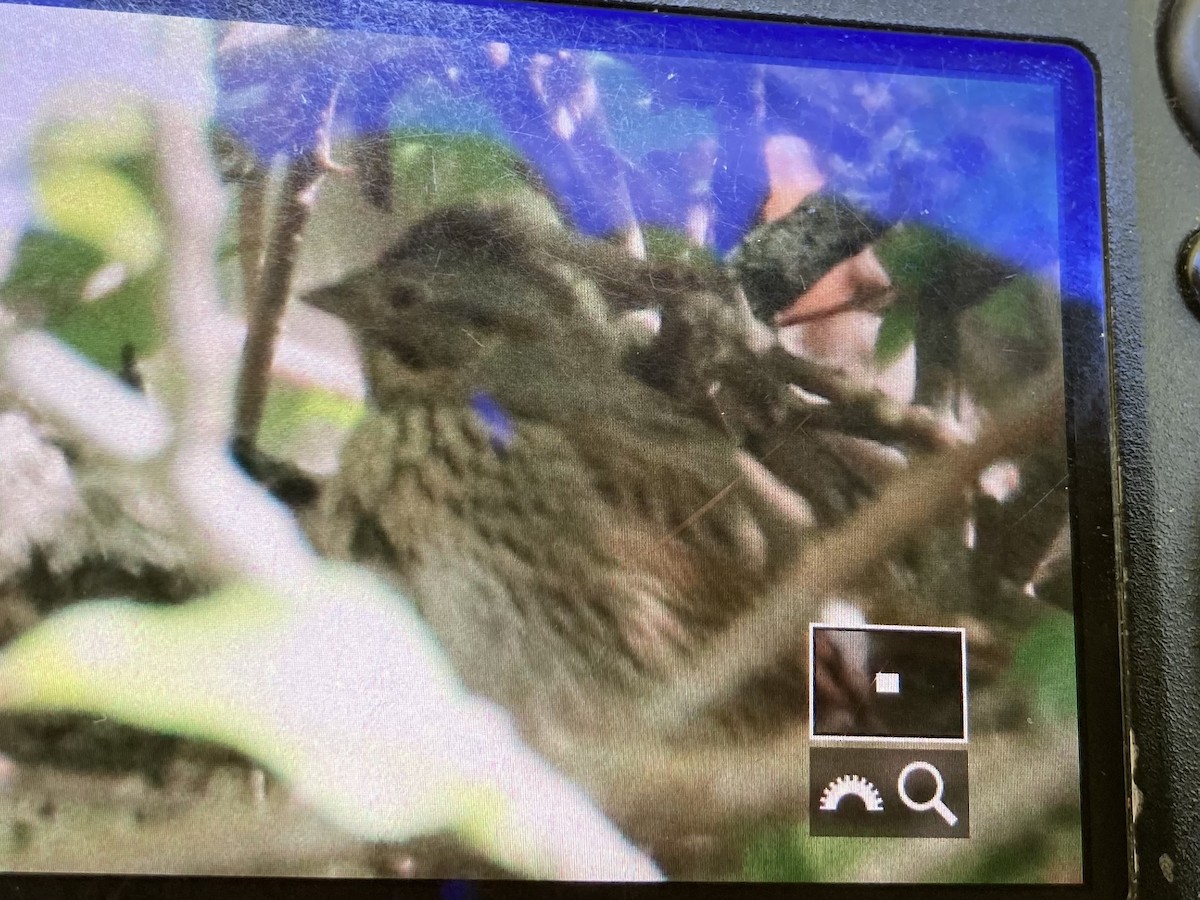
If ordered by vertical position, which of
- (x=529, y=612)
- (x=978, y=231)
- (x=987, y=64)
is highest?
(x=987, y=64)

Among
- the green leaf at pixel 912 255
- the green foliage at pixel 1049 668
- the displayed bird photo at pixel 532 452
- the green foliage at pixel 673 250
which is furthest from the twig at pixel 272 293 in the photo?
the green foliage at pixel 1049 668

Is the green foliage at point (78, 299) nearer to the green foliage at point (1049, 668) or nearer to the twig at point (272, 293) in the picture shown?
the twig at point (272, 293)

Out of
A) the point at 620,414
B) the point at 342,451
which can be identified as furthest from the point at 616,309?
the point at 342,451

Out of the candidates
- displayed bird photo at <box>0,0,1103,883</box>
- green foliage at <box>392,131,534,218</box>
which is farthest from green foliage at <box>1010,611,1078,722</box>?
green foliage at <box>392,131,534,218</box>

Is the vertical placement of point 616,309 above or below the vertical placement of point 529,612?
above

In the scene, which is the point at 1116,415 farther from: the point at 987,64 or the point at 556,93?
the point at 556,93

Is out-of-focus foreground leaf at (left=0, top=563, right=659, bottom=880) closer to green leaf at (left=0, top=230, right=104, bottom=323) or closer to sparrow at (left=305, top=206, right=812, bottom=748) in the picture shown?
sparrow at (left=305, top=206, right=812, bottom=748)

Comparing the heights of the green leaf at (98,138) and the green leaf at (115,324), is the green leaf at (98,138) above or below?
above
